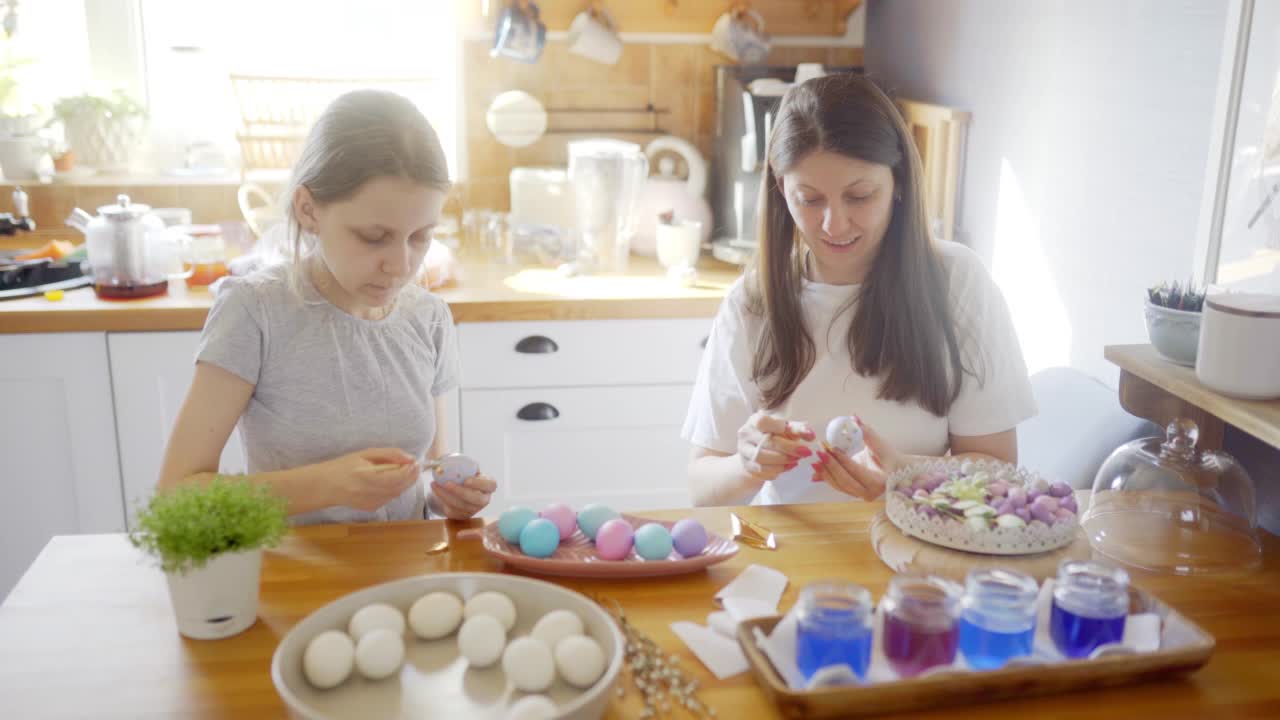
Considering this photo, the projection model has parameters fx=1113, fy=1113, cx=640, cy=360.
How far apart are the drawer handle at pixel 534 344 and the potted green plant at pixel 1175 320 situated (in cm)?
148

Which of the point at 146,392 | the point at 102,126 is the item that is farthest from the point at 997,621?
the point at 102,126

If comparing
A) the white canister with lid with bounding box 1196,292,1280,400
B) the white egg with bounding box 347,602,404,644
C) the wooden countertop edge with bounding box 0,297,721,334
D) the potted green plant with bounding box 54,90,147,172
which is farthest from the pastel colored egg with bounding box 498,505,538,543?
the potted green plant with bounding box 54,90,147,172

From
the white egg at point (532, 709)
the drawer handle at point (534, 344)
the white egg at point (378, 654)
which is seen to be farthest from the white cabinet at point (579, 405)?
the white egg at point (532, 709)

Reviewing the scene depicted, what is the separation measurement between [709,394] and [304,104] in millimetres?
1872

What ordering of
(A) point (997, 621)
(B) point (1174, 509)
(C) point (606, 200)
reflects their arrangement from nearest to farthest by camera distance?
(A) point (997, 621) → (B) point (1174, 509) → (C) point (606, 200)

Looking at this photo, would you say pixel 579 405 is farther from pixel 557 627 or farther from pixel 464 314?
pixel 557 627

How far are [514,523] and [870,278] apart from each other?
71 cm

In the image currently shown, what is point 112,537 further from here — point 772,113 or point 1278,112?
point 772,113

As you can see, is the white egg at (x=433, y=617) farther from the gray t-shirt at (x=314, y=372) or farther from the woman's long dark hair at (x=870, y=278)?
the woman's long dark hair at (x=870, y=278)

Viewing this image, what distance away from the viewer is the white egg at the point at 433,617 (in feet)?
3.64

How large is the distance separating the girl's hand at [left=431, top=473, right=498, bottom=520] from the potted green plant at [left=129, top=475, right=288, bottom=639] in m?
0.27

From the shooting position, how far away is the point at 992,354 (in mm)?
1685

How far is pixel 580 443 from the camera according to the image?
272 centimetres

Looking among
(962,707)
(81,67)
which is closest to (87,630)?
(962,707)
